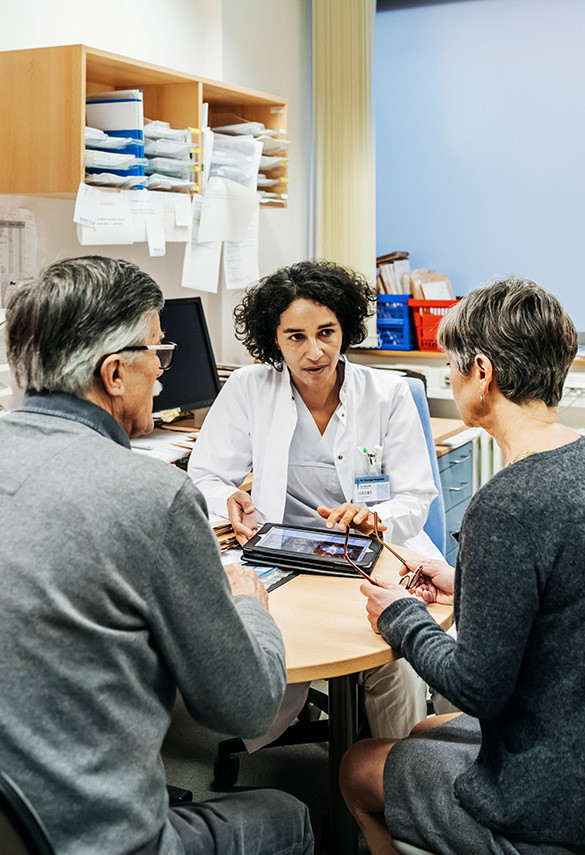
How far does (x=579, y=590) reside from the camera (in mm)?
1195

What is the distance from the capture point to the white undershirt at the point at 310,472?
2.43 meters

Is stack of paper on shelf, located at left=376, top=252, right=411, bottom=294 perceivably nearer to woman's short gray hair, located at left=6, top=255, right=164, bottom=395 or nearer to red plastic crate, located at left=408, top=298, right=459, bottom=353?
red plastic crate, located at left=408, top=298, right=459, bottom=353

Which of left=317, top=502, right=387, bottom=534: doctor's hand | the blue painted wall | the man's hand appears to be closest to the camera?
the man's hand

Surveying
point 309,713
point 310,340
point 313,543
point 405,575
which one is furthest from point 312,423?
point 309,713

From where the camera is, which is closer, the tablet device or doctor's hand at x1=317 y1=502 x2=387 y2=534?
the tablet device

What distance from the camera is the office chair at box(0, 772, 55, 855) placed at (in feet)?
2.95

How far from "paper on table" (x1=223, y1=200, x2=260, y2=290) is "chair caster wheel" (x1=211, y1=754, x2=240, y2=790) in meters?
1.80

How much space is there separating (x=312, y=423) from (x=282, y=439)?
0.10 m

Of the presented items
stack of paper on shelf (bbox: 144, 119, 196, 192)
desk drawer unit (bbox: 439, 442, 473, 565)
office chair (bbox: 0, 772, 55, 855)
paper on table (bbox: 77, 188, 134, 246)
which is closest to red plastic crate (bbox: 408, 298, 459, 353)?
desk drawer unit (bbox: 439, 442, 473, 565)

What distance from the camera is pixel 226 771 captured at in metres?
2.38

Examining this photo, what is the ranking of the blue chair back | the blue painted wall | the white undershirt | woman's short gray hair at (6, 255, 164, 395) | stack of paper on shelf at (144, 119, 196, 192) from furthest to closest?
the blue painted wall
stack of paper on shelf at (144, 119, 196, 192)
the blue chair back
the white undershirt
woman's short gray hair at (6, 255, 164, 395)

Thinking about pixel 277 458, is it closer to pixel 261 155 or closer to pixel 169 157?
pixel 169 157

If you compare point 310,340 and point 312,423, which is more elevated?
point 310,340

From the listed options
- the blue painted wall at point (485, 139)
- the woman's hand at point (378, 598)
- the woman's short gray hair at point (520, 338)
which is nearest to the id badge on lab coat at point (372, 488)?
the woman's hand at point (378, 598)
